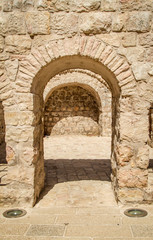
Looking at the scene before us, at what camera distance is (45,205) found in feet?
12.7

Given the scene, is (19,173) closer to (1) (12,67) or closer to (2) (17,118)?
(2) (17,118)

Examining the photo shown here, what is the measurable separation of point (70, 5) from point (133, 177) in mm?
2789

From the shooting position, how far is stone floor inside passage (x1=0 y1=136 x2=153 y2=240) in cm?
297

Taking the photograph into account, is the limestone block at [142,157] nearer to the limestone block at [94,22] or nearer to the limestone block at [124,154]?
the limestone block at [124,154]

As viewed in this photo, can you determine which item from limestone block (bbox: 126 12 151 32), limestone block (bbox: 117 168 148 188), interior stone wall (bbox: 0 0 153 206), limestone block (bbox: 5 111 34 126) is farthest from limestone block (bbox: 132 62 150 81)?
limestone block (bbox: 5 111 34 126)

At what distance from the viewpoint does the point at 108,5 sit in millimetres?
3646

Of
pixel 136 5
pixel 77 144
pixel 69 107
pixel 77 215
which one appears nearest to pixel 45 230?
pixel 77 215

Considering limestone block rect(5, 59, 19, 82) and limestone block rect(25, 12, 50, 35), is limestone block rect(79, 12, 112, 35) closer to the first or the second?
limestone block rect(25, 12, 50, 35)

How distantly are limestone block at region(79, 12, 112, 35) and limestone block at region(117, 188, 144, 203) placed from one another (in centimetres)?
251

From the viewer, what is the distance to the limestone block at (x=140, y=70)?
366 cm

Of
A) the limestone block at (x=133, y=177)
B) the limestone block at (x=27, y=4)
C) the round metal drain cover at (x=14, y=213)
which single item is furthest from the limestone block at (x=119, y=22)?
the round metal drain cover at (x=14, y=213)

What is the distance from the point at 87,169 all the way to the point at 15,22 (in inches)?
144

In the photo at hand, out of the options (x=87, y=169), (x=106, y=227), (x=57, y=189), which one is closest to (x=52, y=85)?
(x=87, y=169)

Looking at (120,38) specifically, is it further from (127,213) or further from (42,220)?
(42,220)
